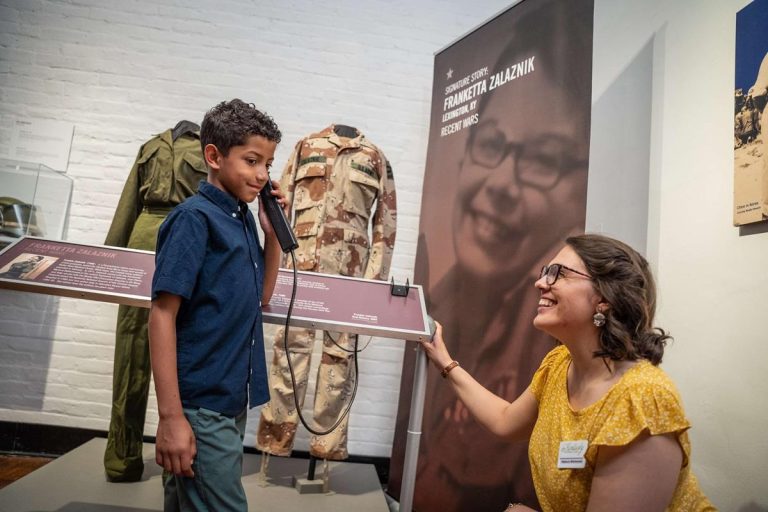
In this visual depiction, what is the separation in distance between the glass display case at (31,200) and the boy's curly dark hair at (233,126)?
221 centimetres

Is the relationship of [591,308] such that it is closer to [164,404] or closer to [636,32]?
[164,404]

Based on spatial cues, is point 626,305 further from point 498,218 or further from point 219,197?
point 498,218

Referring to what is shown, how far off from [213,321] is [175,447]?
0.29 m

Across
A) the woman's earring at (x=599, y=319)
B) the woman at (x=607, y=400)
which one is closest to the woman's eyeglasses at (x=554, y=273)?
the woman at (x=607, y=400)

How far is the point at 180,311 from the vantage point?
4.14ft

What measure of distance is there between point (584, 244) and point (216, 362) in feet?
3.22

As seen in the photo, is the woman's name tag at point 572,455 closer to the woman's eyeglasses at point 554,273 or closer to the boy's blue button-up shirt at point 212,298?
the woman's eyeglasses at point 554,273

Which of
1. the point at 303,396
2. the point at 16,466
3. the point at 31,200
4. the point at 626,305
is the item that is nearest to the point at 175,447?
the point at 626,305

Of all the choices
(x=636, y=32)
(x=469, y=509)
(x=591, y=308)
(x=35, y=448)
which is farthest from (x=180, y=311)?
(x=35, y=448)

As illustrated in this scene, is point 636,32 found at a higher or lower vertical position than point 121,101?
higher

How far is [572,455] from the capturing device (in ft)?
3.97

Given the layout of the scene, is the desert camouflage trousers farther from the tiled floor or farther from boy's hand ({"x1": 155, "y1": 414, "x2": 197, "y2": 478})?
boy's hand ({"x1": 155, "y1": 414, "x2": 197, "y2": 478})

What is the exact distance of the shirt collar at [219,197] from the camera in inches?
53.3

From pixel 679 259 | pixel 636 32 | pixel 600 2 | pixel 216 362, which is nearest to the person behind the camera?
pixel 216 362
